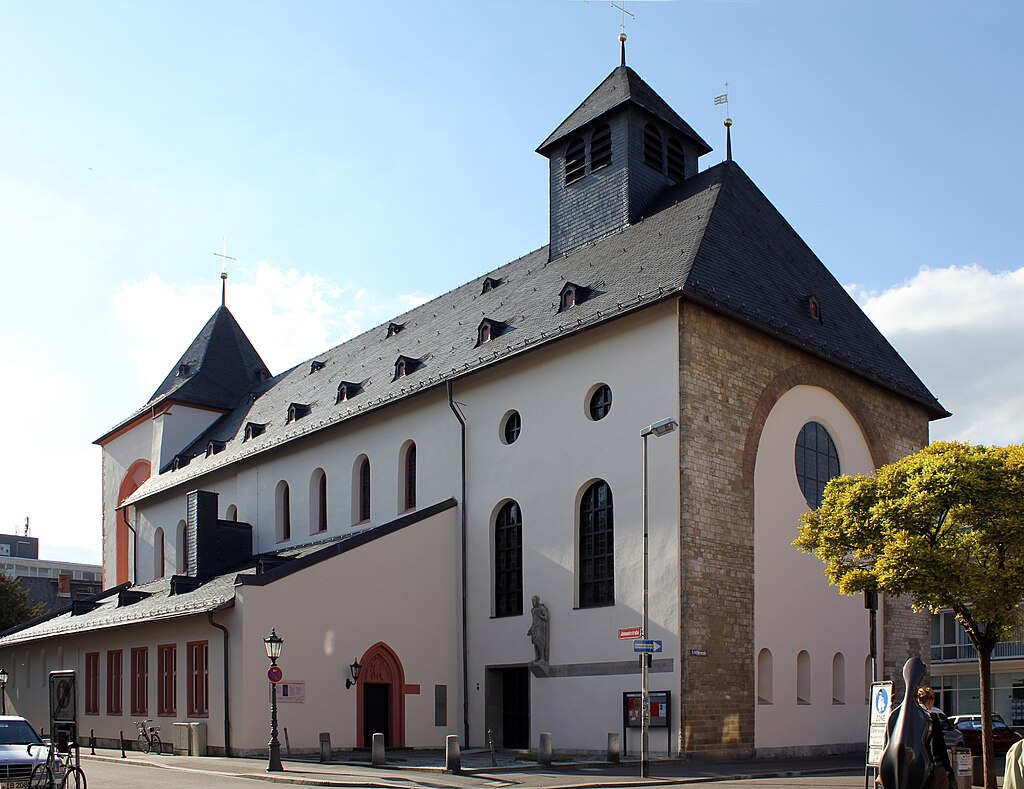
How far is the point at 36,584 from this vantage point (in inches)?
3265

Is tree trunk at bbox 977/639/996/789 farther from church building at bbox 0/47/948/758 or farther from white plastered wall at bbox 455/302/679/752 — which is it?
white plastered wall at bbox 455/302/679/752

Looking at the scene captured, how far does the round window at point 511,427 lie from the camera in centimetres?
2877

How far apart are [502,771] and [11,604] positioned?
1760 inches

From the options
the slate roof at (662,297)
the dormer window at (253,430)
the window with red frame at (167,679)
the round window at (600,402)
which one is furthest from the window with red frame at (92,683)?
the round window at (600,402)

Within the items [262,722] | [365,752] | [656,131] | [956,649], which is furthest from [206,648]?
[956,649]

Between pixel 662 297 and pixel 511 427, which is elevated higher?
pixel 662 297

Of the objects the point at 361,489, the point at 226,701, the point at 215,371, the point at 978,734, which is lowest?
the point at 978,734

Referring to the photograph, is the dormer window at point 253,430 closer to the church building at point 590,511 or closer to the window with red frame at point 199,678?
the church building at point 590,511

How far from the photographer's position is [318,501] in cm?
3666

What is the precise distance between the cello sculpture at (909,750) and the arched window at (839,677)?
20339mm

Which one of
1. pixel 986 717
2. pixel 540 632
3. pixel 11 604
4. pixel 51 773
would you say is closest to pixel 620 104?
pixel 540 632

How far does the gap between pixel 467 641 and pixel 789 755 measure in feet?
28.2

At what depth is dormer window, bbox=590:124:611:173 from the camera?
33562 mm

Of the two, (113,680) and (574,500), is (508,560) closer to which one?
(574,500)
